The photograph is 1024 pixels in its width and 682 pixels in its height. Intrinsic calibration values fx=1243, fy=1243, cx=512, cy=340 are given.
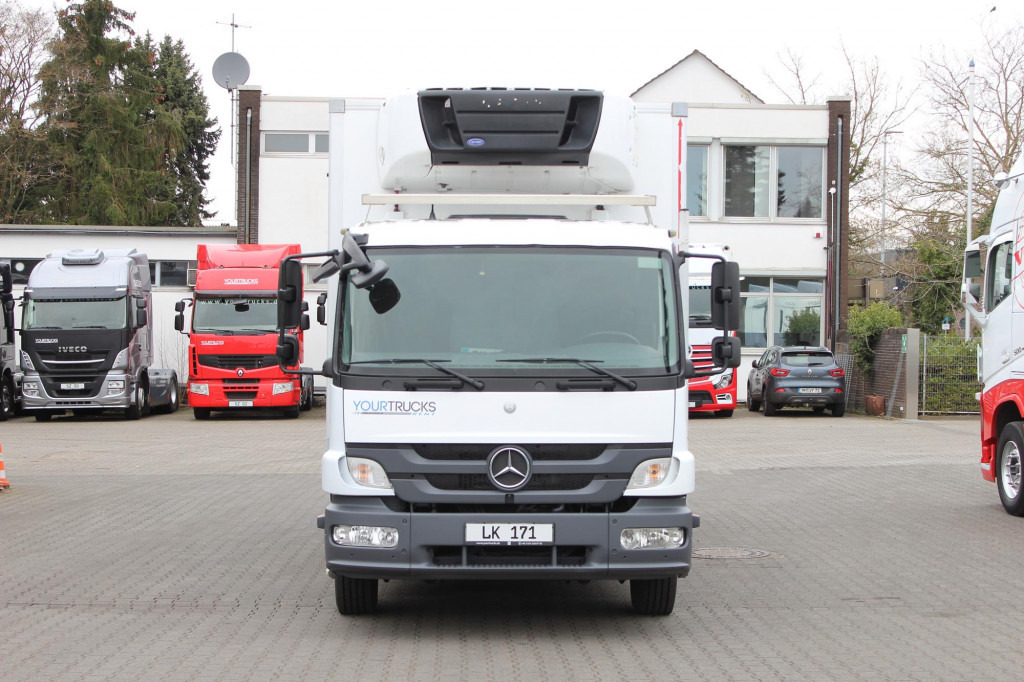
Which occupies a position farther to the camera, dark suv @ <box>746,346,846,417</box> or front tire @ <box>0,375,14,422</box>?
dark suv @ <box>746,346,846,417</box>

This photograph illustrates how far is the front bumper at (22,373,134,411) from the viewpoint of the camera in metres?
27.5

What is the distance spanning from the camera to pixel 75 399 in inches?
1087

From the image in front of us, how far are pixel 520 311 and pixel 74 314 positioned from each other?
74.6 feet

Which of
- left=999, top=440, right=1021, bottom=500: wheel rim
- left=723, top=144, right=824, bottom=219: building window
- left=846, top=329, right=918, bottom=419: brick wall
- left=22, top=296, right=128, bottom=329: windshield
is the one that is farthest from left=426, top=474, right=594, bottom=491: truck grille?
left=723, top=144, right=824, bottom=219: building window

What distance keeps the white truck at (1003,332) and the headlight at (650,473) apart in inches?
240

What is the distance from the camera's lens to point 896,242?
45500mm

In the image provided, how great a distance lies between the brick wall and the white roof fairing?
2274 cm

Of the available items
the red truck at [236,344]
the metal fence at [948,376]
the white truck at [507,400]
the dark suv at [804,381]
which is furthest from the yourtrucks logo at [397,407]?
the metal fence at [948,376]

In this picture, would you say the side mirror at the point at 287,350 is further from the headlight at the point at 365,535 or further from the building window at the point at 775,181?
the building window at the point at 775,181

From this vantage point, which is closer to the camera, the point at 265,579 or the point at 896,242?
the point at 265,579

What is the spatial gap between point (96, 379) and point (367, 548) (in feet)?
73.3

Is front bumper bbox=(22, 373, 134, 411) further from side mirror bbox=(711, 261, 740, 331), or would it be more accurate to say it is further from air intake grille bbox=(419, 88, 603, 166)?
side mirror bbox=(711, 261, 740, 331)

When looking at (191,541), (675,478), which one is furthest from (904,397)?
(675,478)

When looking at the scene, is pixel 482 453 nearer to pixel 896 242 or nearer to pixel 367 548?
pixel 367 548
